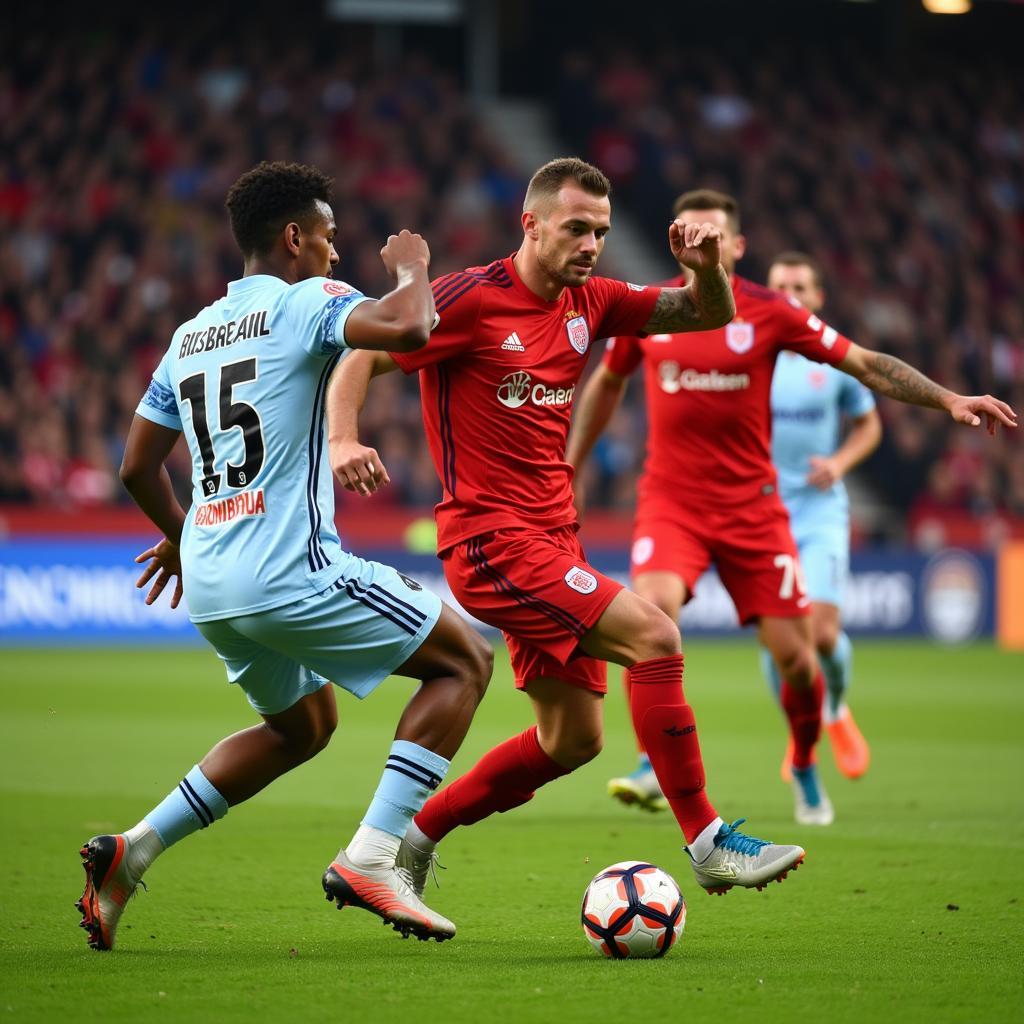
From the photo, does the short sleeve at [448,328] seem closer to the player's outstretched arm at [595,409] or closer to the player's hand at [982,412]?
the player's hand at [982,412]

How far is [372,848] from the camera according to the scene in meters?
4.91

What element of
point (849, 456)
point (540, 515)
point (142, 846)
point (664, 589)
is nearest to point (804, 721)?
point (664, 589)

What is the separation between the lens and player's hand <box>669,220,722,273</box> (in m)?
5.54

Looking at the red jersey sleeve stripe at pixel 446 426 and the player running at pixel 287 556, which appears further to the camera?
the red jersey sleeve stripe at pixel 446 426

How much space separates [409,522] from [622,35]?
536 inches

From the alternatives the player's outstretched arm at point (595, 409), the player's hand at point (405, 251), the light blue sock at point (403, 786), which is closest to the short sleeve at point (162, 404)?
the player's hand at point (405, 251)

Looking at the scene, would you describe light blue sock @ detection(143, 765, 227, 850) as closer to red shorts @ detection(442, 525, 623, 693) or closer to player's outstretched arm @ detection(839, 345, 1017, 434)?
red shorts @ detection(442, 525, 623, 693)

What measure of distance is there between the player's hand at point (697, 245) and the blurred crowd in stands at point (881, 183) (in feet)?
54.5

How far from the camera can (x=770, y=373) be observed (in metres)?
7.84

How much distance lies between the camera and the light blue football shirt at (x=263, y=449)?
4816 millimetres

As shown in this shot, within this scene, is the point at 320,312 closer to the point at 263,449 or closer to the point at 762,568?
the point at 263,449

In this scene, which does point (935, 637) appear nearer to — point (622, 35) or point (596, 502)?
point (596, 502)

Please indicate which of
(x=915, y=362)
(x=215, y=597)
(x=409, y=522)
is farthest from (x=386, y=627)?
(x=915, y=362)

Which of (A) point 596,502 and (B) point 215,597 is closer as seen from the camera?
(B) point 215,597
